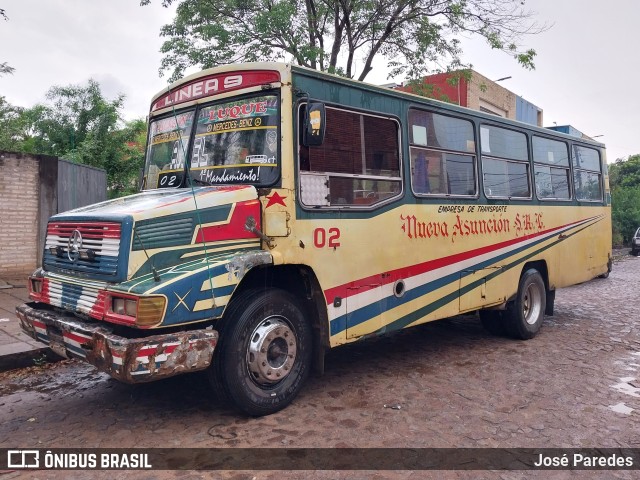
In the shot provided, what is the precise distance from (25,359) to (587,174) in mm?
8889

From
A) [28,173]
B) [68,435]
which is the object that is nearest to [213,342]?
[68,435]

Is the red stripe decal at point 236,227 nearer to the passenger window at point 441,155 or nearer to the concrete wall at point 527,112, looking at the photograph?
the passenger window at point 441,155

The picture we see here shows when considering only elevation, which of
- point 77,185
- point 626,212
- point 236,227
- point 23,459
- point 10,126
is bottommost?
point 23,459

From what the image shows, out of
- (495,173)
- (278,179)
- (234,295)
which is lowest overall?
(234,295)

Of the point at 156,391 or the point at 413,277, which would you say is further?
the point at 413,277

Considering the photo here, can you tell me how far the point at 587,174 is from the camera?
8938 millimetres

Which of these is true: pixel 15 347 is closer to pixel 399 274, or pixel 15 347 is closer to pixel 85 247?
pixel 85 247

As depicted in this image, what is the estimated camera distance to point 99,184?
39.6 feet

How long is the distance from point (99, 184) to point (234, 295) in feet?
30.3

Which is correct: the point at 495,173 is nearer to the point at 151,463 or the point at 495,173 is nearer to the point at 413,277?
the point at 413,277

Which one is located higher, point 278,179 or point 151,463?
point 278,179

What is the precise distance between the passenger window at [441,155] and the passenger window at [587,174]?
3.13 metres

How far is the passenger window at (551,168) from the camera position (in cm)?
768

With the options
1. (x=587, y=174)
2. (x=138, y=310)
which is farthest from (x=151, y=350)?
(x=587, y=174)
